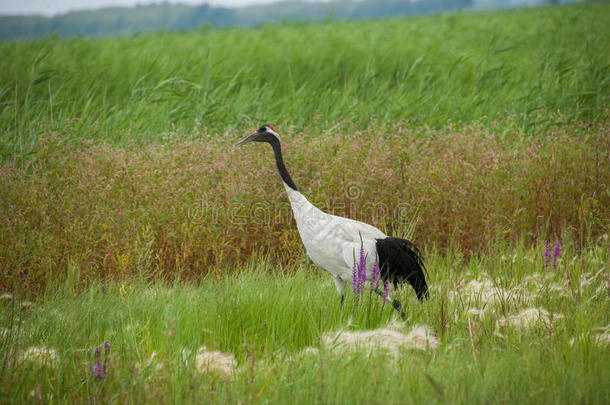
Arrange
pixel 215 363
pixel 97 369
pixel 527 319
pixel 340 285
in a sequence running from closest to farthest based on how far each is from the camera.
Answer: pixel 97 369
pixel 215 363
pixel 527 319
pixel 340 285

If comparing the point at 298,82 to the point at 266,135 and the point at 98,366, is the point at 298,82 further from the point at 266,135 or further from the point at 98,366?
the point at 98,366

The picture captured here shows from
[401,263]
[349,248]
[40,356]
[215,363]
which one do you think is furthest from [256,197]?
[40,356]

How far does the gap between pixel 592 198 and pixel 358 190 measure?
7.07 ft

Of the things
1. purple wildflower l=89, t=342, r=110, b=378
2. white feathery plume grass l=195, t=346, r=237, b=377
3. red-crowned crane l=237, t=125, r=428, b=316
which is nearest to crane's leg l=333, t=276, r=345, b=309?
red-crowned crane l=237, t=125, r=428, b=316

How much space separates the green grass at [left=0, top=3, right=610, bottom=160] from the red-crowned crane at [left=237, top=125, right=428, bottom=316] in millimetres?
2284

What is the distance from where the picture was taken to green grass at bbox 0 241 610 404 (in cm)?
323

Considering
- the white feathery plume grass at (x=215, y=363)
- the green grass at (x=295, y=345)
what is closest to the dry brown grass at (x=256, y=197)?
the green grass at (x=295, y=345)

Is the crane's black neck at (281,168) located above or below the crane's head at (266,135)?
below

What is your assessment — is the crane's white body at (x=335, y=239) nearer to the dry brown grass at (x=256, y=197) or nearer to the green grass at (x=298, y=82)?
the dry brown grass at (x=256, y=197)

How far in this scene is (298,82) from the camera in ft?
41.4

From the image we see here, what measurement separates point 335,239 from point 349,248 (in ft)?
0.42

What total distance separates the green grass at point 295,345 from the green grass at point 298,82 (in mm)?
2531

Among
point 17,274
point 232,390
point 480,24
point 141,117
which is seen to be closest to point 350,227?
point 232,390

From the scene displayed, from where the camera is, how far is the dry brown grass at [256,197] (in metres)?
5.59
